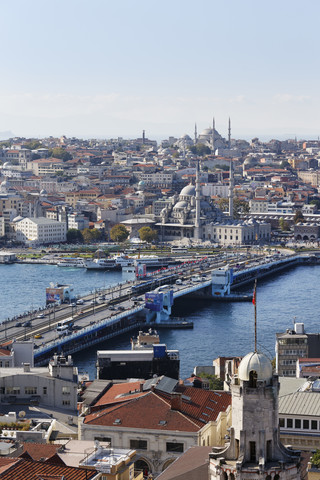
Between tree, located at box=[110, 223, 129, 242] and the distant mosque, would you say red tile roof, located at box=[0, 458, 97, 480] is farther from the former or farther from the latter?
the distant mosque

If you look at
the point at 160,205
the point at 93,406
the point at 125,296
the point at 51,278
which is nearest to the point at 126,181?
the point at 160,205

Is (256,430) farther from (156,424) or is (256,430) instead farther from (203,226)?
(203,226)

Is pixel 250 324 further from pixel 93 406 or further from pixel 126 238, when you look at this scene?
pixel 126 238

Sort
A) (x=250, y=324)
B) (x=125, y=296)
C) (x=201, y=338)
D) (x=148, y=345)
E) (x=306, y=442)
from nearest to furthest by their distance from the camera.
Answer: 1. (x=306, y=442)
2. (x=148, y=345)
3. (x=201, y=338)
4. (x=250, y=324)
5. (x=125, y=296)

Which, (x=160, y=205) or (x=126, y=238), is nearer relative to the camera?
(x=126, y=238)

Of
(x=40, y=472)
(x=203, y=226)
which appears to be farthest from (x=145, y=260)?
(x=40, y=472)

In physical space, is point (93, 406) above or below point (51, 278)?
above

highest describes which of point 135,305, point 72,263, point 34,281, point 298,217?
point 135,305

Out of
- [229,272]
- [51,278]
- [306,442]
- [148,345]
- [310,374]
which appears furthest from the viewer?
[51,278]
